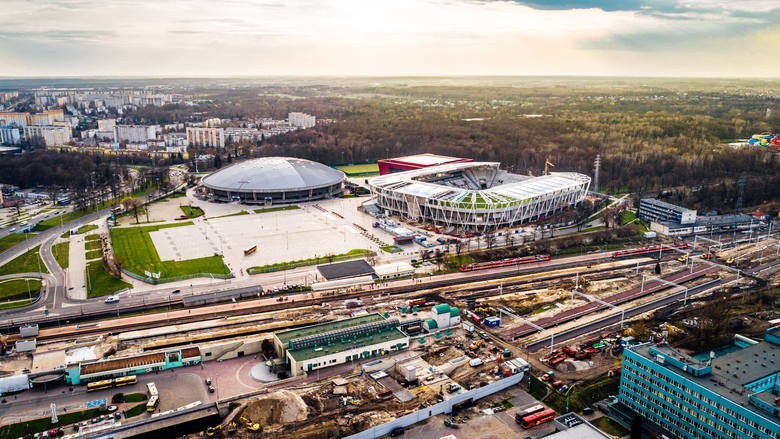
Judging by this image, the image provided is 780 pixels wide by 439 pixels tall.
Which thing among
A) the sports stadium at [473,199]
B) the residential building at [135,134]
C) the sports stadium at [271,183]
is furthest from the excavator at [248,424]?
the residential building at [135,134]

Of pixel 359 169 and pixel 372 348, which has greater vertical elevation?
pixel 359 169

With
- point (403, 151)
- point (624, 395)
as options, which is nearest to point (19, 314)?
point (624, 395)

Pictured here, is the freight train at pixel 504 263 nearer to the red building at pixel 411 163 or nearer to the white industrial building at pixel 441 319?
the white industrial building at pixel 441 319

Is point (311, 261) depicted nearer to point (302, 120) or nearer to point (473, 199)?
point (473, 199)

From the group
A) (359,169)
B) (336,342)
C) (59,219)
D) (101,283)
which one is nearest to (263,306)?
(336,342)

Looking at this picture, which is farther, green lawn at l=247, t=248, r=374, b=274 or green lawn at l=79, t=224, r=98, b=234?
green lawn at l=79, t=224, r=98, b=234

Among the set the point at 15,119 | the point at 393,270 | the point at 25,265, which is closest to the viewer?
the point at 393,270

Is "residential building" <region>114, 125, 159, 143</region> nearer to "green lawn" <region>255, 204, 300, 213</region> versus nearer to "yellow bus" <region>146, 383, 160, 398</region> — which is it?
"green lawn" <region>255, 204, 300, 213</region>

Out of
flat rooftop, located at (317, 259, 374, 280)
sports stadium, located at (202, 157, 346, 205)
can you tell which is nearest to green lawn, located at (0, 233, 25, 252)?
sports stadium, located at (202, 157, 346, 205)
